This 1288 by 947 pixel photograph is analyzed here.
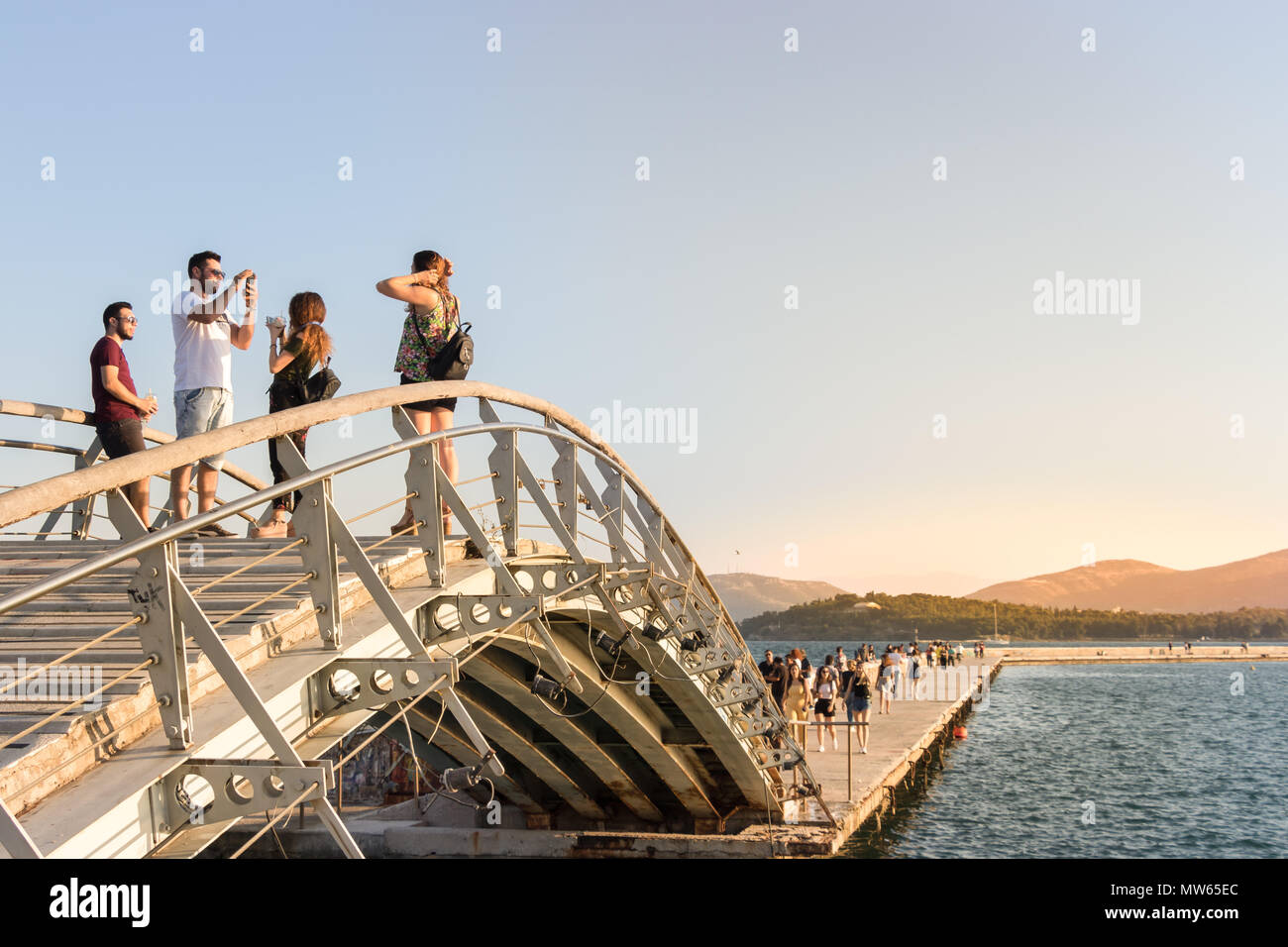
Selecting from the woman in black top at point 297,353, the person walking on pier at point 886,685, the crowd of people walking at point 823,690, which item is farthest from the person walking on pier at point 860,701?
the woman in black top at point 297,353

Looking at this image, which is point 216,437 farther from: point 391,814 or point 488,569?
point 391,814

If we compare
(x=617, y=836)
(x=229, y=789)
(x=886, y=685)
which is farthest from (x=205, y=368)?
(x=886, y=685)

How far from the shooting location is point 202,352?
9797 mm

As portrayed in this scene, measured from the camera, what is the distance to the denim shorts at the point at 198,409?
9.75 meters

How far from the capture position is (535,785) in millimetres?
25344

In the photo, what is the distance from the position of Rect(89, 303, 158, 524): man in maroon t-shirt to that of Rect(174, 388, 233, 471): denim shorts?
32cm

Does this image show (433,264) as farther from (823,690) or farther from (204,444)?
(823,690)

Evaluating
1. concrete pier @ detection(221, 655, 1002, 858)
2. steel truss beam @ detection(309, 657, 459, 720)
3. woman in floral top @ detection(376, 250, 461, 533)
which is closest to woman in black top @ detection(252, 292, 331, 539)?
woman in floral top @ detection(376, 250, 461, 533)

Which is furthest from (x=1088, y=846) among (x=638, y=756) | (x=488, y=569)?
(x=488, y=569)

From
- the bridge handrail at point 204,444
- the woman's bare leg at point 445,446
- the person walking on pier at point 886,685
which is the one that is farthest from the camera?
the person walking on pier at point 886,685

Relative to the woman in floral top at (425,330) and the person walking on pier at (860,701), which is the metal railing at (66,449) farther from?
the person walking on pier at (860,701)

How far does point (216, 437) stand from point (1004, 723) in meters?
58.8

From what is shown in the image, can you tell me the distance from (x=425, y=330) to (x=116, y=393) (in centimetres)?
273

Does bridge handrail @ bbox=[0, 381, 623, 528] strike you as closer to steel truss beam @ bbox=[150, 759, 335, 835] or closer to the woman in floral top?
the woman in floral top
